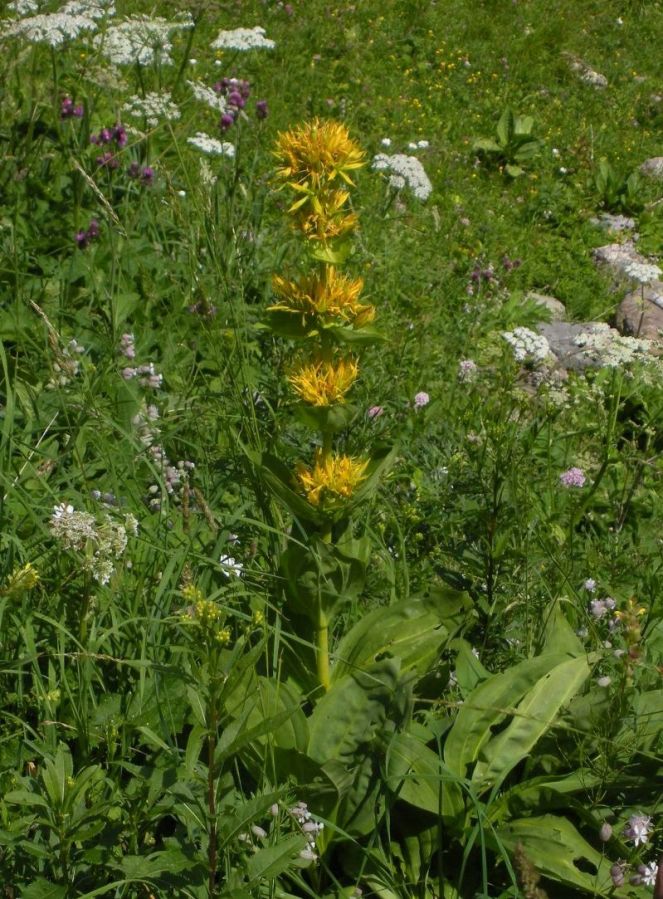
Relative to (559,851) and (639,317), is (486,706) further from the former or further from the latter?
(639,317)

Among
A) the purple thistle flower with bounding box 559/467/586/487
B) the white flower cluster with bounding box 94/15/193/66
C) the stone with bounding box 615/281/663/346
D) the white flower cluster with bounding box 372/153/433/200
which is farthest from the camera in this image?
the stone with bounding box 615/281/663/346

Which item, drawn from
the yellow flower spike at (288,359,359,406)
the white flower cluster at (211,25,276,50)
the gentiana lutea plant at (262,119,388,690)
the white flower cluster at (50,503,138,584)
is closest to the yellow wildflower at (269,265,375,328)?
the gentiana lutea plant at (262,119,388,690)

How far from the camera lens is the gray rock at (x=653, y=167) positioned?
786 centimetres

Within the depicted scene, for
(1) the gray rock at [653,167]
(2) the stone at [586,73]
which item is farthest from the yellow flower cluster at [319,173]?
(2) the stone at [586,73]

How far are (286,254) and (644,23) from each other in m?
7.64

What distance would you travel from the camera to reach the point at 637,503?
4.07 meters

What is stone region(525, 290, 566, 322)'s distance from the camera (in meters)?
6.09

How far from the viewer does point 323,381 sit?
242cm

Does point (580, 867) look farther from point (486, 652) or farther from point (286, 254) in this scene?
point (286, 254)

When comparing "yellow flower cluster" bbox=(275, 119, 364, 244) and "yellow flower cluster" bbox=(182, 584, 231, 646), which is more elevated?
"yellow flower cluster" bbox=(275, 119, 364, 244)

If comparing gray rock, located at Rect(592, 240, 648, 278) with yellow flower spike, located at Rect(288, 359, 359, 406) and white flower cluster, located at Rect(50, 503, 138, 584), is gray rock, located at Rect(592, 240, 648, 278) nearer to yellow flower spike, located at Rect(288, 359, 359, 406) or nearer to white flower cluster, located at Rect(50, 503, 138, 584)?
yellow flower spike, located at Rect(288, 359, 359, 406)

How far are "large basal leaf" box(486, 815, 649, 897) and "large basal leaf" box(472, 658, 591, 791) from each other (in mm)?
123

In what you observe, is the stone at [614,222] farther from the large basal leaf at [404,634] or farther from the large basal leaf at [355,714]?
the large basal leaf at [355,714]

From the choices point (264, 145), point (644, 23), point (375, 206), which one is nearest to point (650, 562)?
point (375, 206)
